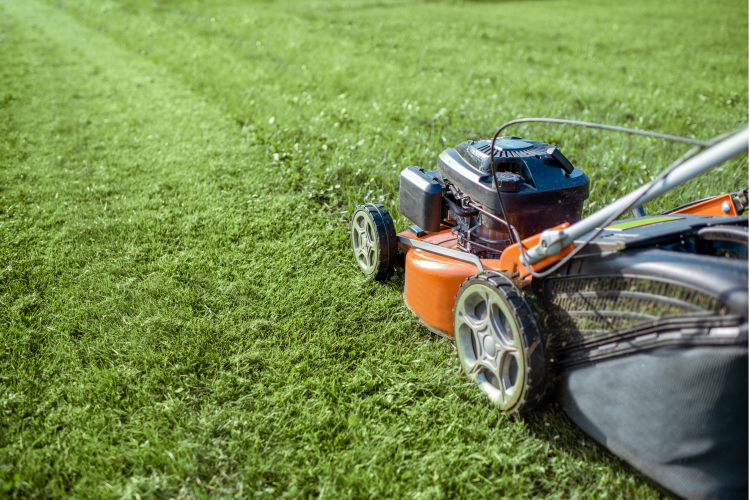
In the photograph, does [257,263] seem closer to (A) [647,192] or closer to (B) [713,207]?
(A) [647,192]

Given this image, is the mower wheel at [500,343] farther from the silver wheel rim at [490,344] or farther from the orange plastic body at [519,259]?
the orange plastic body at [519,259]

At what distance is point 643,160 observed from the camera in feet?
14.8

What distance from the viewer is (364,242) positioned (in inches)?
120

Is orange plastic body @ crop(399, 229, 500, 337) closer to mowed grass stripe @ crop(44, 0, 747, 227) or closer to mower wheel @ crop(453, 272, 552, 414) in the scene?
mower wheel @ crop(453, 272, 552, 414)

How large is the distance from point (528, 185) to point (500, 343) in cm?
71

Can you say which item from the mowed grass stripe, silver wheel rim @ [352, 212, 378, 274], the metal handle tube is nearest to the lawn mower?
the metal handle tube

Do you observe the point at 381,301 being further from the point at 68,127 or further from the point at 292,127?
the point at 68,127

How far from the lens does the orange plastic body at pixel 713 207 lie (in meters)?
2.23

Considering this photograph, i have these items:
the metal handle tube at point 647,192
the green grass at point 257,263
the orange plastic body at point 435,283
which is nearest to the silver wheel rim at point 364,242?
the green grass at point 257,263

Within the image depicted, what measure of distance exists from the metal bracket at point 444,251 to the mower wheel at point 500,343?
0.65 ft

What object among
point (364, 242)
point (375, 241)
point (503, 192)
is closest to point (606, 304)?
point (503, 192)

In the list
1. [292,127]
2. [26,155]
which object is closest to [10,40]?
[26,155]

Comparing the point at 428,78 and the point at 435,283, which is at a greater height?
the point at 428,78

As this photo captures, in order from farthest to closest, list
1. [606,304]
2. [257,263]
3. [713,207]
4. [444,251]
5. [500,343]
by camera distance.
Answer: [257,263]
[444,251]
[713,207]
[500,343]
[606,304]
